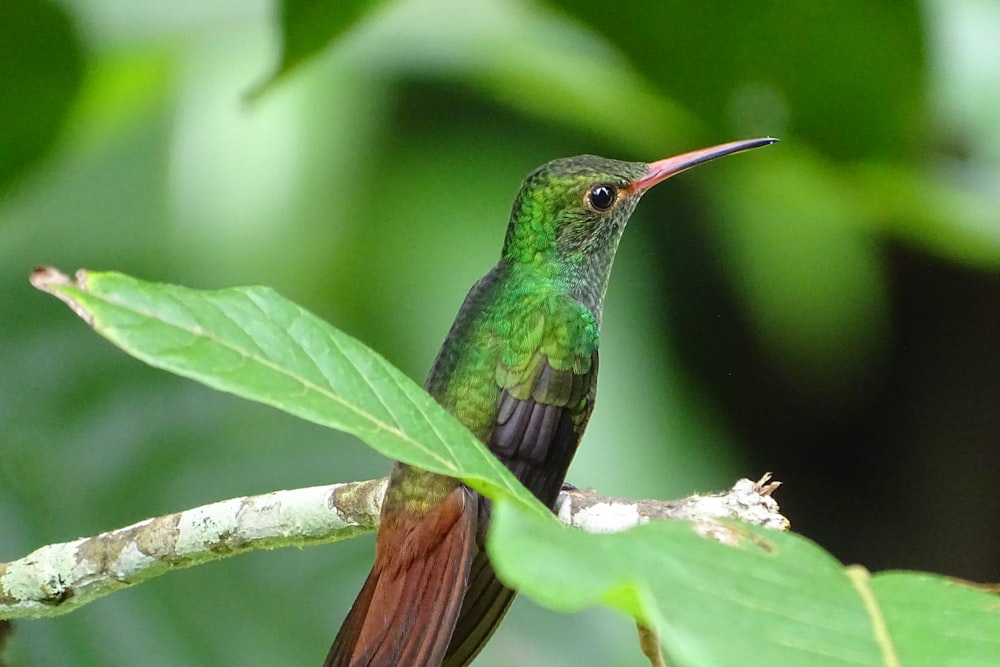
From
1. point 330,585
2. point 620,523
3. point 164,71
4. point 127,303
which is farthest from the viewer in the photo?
point 164,71

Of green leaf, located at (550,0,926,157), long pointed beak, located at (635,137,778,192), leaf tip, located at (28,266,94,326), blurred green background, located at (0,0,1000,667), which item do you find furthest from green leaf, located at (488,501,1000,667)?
green leaf, located at (550,0,926,157)

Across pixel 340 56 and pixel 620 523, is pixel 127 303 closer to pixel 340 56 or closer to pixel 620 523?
pixel 620 523

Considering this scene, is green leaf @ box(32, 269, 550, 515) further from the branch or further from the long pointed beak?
the long pointed beak

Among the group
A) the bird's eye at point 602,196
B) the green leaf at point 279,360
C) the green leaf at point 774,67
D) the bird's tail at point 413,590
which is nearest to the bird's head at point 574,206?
the bird's eye at point 602,196

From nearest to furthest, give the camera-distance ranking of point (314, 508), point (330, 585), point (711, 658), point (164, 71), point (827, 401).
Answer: point (711, 658) < point (314, 508) < point (330, 585) < point (164, 71) < point (827, 401)

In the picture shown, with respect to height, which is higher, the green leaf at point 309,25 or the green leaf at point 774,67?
the green leaf at point 774,67

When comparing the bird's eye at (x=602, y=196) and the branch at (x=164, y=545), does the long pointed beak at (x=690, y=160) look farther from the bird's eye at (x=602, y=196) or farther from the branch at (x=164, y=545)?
the branch at (x=164, y=545)

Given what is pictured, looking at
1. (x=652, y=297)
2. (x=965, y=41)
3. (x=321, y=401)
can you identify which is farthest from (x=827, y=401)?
(x=321, y=401)
